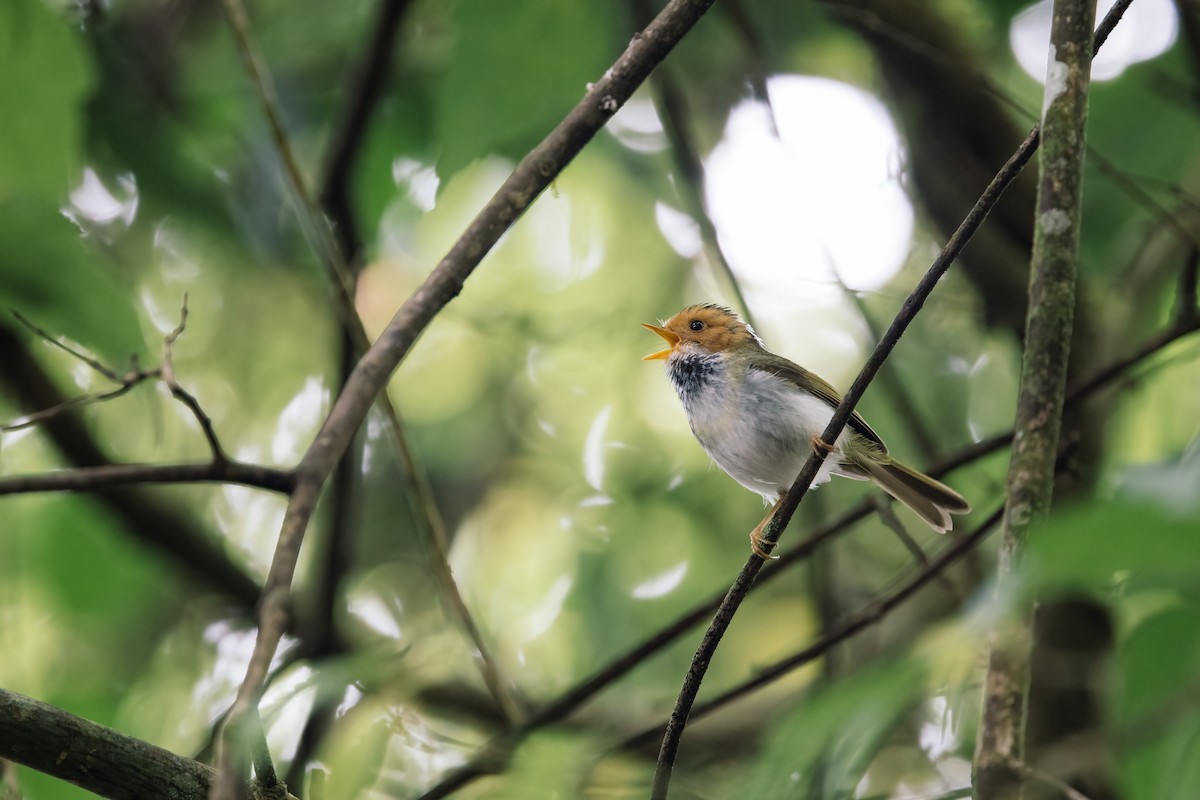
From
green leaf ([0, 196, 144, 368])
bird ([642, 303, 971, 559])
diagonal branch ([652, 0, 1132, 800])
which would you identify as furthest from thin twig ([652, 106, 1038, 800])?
bird ([642, 303, 971, 559])

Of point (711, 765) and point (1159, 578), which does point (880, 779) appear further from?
point (1159, 578)

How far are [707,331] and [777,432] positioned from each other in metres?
0.76

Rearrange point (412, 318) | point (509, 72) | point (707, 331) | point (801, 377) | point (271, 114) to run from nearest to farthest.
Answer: point (412, 318) → point (509, 72) → point (271, 114) → point (801, 377) → point (707, 331)

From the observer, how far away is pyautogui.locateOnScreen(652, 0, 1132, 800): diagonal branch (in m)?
1.95

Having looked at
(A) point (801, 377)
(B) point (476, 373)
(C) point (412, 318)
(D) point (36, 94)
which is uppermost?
(B) point (476, 373)

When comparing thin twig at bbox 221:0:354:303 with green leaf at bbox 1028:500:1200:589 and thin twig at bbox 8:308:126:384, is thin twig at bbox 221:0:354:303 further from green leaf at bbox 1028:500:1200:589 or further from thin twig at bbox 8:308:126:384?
green leaf at bbox 1028:500:1200:589

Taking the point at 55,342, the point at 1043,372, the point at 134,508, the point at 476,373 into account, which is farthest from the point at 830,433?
the point at 476,373

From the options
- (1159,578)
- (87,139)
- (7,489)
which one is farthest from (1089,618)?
(87,139)

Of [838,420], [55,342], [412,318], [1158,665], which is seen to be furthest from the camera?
[55,342]

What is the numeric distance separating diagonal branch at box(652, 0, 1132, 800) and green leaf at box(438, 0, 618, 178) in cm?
137

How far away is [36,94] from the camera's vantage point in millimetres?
2828

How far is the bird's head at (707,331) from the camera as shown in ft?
15.9

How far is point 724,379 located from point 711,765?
64.9 inches

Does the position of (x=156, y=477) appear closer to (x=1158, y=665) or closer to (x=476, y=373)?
(x=1158, y=665)
